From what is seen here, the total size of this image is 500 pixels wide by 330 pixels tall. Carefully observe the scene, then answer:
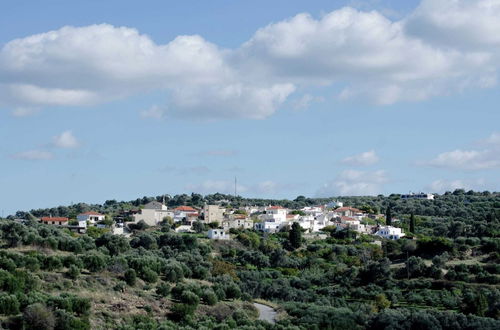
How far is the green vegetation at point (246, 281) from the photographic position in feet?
137

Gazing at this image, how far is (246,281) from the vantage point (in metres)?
65.6

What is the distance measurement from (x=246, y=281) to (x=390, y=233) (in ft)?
125

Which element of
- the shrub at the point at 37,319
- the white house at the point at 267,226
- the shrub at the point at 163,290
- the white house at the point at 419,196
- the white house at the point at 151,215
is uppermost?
the white house at the point at 419,196

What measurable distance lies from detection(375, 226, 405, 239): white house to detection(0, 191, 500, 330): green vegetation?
2476 millimetres

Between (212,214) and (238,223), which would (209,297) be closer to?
(238,223)

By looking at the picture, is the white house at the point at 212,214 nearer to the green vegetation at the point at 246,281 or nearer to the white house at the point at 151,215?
the white house at the point at 151,215

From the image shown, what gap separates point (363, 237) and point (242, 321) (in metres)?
57.3

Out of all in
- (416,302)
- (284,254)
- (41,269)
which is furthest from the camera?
(284,254)

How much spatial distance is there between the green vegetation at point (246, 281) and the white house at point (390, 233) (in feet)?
8.12

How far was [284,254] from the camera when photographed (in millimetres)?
80375

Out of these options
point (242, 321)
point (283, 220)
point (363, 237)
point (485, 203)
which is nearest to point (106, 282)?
point (242, 321)

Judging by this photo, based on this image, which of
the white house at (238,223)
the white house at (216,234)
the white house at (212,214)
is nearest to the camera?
the white house at (216,234)

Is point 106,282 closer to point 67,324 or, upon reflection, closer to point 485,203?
point 67,324

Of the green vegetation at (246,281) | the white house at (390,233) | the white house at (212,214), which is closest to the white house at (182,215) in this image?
the white house at (212,214)
